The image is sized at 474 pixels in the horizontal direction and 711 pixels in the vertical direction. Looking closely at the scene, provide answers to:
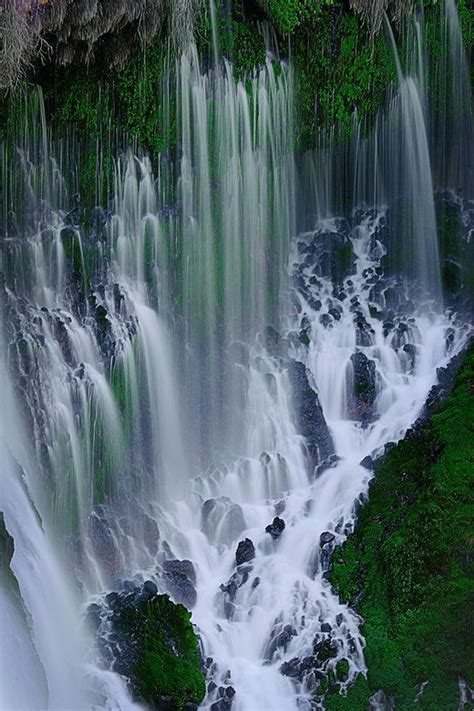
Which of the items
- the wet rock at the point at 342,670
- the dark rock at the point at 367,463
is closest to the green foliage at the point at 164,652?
the wet rock at the point at 342,670

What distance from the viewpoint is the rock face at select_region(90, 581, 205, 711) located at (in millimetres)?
14516

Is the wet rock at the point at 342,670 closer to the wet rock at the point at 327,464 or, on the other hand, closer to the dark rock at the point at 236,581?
the dark rock at the point at 236,581

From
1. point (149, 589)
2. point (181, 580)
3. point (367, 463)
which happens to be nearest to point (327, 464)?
point (367, 463)

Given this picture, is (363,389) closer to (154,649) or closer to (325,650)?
(325,650)

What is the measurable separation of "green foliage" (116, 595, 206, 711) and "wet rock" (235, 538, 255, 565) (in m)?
1.67

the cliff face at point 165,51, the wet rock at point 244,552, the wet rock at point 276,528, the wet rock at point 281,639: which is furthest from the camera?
the wet rock at point 276,528

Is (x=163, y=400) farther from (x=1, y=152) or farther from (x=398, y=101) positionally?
(x=398, y=101)

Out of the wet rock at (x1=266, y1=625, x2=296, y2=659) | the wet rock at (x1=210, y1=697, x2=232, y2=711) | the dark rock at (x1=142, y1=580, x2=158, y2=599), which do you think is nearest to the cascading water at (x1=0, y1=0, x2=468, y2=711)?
the wet rock at (x1=266, y1=625, x2=296, y2=659)

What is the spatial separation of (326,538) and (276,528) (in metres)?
0.69

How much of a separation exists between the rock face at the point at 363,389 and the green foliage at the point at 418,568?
1.28 m

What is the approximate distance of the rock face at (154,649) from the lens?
14.5 meters

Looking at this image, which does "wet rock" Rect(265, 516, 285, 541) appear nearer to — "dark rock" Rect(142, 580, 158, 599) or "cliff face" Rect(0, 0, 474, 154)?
"dark rock" Rect(142, 580, 158, 599)

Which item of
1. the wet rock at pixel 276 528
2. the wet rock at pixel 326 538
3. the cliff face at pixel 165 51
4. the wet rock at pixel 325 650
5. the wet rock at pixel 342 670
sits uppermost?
the cliff face at pixel 165 51

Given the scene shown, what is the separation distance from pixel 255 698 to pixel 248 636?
1066 mm
